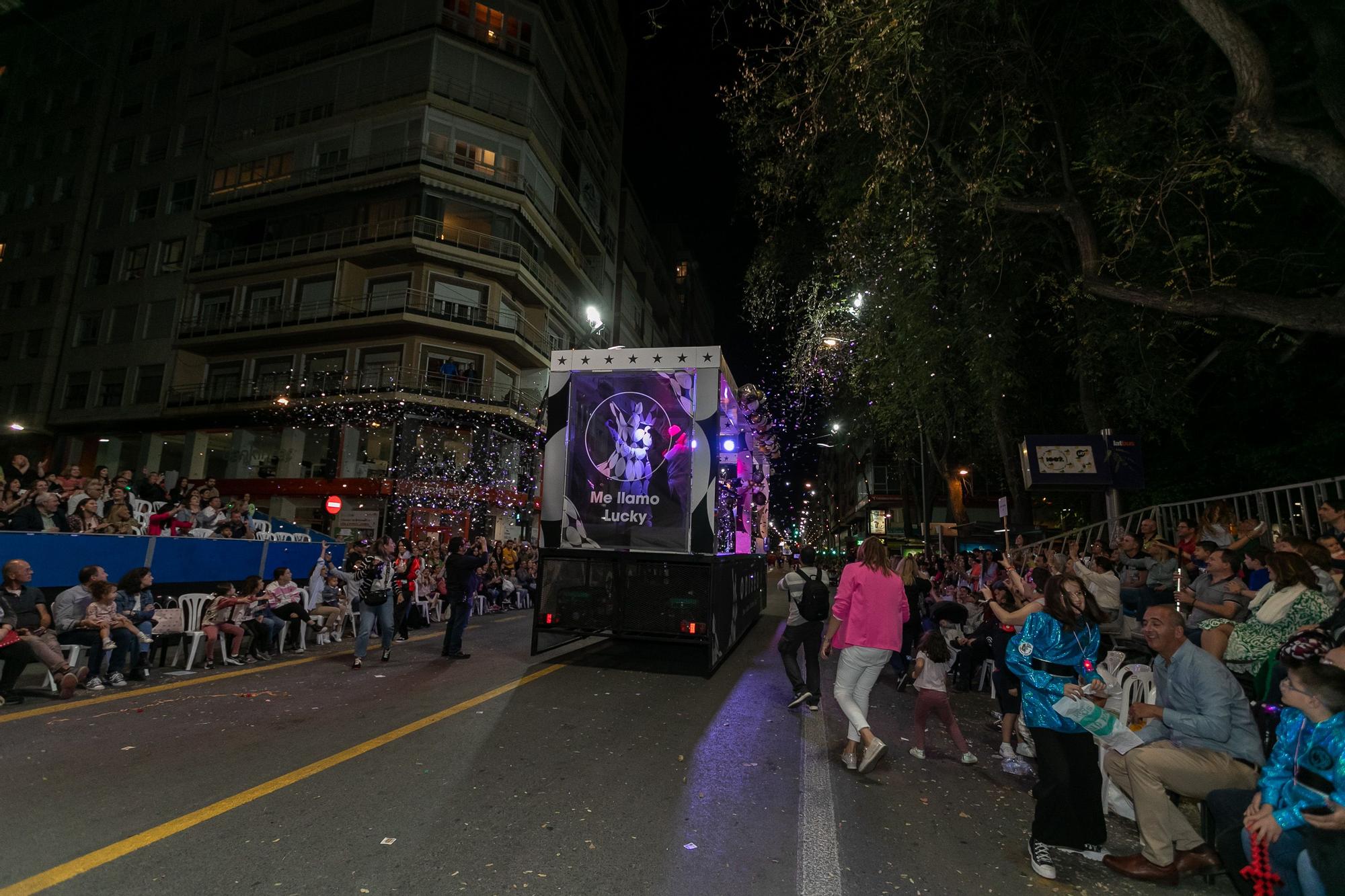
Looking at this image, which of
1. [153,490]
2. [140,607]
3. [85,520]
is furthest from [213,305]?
[140,607]

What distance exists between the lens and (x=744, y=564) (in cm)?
1166

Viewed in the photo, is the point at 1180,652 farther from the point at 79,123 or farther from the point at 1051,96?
the point at 79,123

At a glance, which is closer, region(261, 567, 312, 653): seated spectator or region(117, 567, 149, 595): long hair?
region(117, 567, 149, 595): long hair

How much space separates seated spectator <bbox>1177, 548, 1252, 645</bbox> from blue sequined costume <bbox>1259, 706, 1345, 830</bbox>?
9.57 ft

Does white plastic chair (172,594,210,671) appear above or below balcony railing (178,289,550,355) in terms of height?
below

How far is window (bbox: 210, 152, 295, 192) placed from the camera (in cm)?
3250

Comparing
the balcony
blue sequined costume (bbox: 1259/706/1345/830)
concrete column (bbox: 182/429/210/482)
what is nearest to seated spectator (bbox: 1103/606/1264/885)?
blue sequined costume (bbox: 1259/706/1345/830)

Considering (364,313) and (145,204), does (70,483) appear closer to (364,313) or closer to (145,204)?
(364,313)

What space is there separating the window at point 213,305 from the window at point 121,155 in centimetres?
1083

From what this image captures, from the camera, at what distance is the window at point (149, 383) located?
108 feet

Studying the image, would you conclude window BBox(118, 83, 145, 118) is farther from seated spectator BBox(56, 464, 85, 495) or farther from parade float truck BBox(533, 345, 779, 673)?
parade float truck BBox(533, 345, 779, 673)

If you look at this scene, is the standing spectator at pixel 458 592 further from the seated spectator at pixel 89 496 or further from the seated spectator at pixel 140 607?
the seated spectator at pixel 89 496

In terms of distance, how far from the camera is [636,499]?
28.7 feet

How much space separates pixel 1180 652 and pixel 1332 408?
1432 cm
